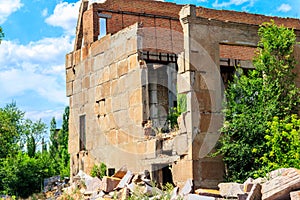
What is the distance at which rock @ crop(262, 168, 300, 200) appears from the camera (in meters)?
11.6

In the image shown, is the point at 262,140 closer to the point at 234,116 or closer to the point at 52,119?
the point at 234,116

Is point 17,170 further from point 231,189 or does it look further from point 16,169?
point 231,189

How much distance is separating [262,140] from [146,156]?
3619 millimetres

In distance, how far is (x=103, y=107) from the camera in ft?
66.3

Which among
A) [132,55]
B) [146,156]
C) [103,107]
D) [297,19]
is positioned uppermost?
[297,19]

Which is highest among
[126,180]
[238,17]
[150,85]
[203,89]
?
[238,17]

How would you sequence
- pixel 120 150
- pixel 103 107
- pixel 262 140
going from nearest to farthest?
pixel 262 140
pixel 120 150
pixel 103 107

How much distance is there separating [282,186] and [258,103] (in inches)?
176

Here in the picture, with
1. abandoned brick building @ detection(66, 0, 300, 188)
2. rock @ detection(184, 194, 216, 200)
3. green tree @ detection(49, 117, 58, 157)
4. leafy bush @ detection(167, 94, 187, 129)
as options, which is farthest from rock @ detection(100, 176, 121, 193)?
green tree @ detection(49, 117, 58, 157)

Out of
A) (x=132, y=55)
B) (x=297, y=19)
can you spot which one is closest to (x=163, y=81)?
(x=132, y=55)

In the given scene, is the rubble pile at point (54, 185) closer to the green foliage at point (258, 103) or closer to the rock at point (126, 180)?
the rock at point (126, 180)

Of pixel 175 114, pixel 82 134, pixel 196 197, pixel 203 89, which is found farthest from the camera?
pixel 82 134

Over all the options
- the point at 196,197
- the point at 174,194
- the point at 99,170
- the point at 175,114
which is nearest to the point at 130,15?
the point at 175,114

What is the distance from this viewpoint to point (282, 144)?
15.1 meters
